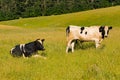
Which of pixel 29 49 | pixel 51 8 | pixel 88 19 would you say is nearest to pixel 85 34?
pixel 29 49

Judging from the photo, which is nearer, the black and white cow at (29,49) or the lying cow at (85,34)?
the black and white cow at (29,49)

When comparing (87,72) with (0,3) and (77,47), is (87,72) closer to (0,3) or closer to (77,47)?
(77,47)

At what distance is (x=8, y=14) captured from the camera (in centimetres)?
11600

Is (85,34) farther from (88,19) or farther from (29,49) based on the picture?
(88,19)

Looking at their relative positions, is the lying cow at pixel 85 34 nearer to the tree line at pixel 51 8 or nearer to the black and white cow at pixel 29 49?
the black and white cow at pixel 29 49

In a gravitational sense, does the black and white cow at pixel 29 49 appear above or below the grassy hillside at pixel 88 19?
above

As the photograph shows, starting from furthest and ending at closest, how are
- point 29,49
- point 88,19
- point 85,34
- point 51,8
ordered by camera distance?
1. point 51,8
2. point 88,19
3. point 85,34
4. point 29,49

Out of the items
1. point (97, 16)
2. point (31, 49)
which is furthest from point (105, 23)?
point (31, 49)

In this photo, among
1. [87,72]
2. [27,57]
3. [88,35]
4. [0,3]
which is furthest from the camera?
[0,3]

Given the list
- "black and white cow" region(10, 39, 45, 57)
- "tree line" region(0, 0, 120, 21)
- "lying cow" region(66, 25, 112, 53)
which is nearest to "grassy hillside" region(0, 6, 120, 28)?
"tree line" region(0, 0, 120, 21)

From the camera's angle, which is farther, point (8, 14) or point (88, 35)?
point (8, 14)

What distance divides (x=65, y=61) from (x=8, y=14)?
336ft

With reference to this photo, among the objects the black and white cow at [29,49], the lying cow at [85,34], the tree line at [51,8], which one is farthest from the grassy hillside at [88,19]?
the black and white cow at [29,49]

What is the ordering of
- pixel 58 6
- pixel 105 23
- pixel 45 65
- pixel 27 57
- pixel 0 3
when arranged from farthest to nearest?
pixel 0 3, pixel 58 6, pixel 105 23, pixel 27 57, pixel 45 65
